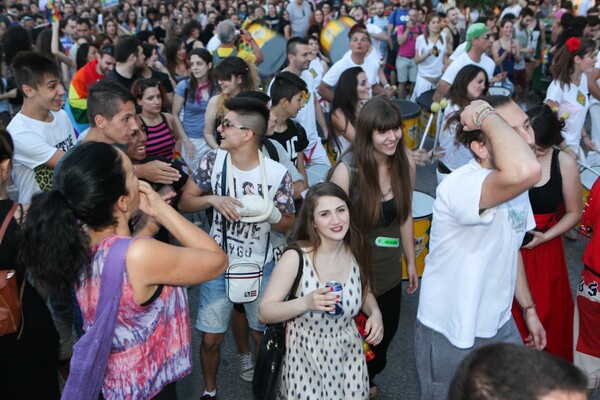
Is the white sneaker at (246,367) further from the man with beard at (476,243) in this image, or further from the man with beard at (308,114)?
the man with beard at (308,114)

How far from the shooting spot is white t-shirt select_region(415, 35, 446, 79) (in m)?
9.81

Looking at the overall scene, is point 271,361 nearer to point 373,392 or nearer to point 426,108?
point 373,392

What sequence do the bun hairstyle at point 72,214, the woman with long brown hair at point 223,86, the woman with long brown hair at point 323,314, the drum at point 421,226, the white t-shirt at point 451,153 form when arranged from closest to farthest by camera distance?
the bun hairstyle at point 72,214
the woman with long brown hair at point 323,314
the drum at point 421,226
the white t-shirt at point 451,153
the woman with long brown hair at point 223,86

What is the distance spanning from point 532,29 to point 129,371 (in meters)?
10.8

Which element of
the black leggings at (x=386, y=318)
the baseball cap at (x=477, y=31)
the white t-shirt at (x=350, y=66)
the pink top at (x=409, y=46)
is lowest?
the black leggings at (x=386, y=318)

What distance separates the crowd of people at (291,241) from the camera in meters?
2.14

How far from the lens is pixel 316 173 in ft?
17.0

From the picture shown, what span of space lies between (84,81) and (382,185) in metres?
4.32

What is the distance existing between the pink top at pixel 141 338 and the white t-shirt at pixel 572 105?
4.58 meters

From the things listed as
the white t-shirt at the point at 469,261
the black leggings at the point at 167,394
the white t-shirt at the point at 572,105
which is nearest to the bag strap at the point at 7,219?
the black leggings at the point at 167,394

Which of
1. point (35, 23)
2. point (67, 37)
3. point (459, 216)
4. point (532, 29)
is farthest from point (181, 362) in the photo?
point (35, 23)

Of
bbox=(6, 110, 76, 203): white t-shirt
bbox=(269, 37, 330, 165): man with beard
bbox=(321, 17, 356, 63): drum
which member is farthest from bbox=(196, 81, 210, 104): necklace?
bbox=(321, 17, 356, 63): drum

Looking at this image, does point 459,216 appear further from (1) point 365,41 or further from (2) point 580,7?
(2) point 580,7

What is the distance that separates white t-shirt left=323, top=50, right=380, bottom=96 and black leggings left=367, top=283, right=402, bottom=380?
12.0ft
